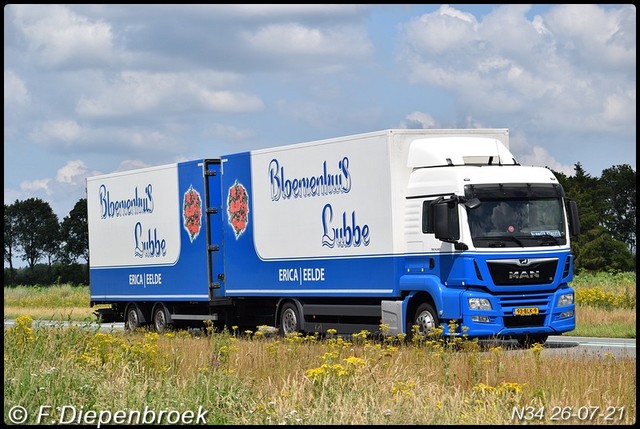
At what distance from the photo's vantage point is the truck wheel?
20359 millimetres

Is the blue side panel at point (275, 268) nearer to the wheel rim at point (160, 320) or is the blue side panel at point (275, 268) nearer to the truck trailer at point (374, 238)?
the truck trailer at point (374, 238)

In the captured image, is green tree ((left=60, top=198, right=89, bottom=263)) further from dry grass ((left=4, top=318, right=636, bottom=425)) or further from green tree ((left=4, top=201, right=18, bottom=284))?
dry grass ((left=4, top=318, right=636, bottom=425))

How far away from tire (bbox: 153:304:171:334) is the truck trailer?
112 millimetres

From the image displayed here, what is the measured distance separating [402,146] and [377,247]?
1.77 metres

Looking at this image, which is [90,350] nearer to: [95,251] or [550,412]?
[550,412]

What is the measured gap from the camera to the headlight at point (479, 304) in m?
19.9

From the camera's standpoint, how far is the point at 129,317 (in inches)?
1164

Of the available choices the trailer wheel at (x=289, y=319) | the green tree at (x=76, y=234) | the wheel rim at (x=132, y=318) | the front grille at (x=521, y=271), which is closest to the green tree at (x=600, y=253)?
the green tree at (x=76, y=234)

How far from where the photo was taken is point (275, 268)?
78.7 ft

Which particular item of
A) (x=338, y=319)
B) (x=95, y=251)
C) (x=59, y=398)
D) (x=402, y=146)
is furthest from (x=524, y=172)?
(x=95, y=251)

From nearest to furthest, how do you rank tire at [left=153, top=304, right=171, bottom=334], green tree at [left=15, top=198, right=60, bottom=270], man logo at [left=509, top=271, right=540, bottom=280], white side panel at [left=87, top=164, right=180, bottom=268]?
1. man logo at [left=509, top=271, right=540, bottom=280]
2. white side panel at [left=87, top=164, right=180, bottom=268]
3. tire at [left=153, top=304, right=171, bottom=334]
4. green tree at [left=15, top=198, right=60, bottom=270]

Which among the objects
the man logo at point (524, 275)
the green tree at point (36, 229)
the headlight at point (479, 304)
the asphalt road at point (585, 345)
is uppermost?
the green tree at point (36, 229)

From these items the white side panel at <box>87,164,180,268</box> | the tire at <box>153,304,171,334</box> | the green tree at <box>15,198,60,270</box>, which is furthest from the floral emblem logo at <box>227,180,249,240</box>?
the green tree at <box>15,198,60,270</box>

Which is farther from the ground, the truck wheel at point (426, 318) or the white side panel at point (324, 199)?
the white side panel at point (324, 199)
